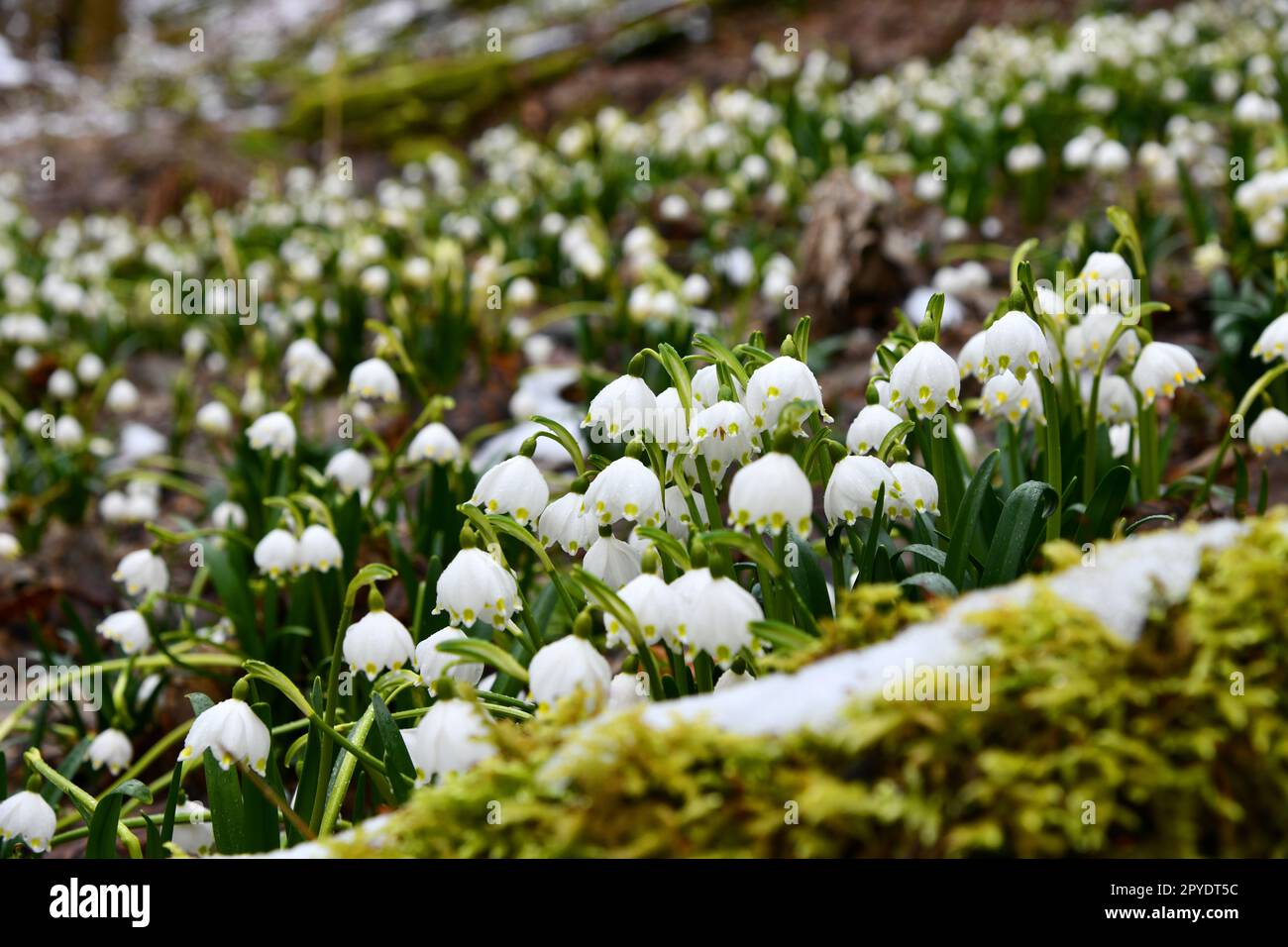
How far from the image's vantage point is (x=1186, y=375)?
6.20 feet

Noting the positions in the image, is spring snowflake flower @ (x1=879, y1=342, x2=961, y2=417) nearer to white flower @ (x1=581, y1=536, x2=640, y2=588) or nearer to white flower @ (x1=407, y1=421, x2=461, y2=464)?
white flower @ (x1=581, y1=536, x2=640, y2=588)

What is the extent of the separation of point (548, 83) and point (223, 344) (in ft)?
18.6

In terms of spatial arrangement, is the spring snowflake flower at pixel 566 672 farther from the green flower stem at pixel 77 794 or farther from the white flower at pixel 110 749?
the white flower at pixel 110 749

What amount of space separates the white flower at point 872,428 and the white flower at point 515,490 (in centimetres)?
45

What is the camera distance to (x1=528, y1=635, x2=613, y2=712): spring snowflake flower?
4.04 ft

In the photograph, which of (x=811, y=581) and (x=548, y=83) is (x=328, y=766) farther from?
(x=548, y=83)

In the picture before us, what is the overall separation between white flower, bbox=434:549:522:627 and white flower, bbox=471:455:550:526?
122 millimetres

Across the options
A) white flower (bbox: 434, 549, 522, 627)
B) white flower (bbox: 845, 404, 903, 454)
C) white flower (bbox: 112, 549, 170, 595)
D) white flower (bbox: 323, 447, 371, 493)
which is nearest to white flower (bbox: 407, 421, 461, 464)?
white flower (bbox: 323, 447, 371, 493)

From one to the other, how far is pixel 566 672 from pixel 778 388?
46cm

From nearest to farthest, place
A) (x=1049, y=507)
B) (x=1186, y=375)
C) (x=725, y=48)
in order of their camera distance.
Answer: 1. (x=1049, y=507)
2. (x=1186, y=375)
3. (x=725, y=48)

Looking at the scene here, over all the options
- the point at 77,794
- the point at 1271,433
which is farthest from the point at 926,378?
the point at 77,794
